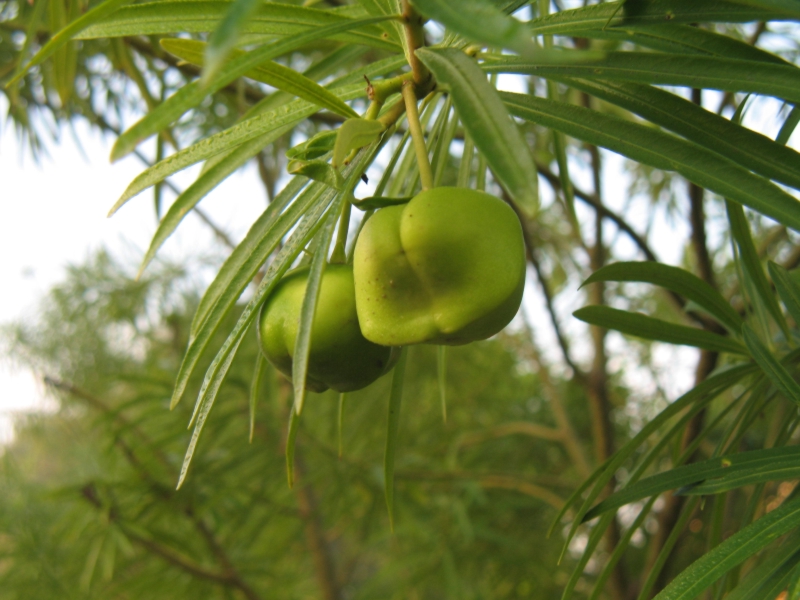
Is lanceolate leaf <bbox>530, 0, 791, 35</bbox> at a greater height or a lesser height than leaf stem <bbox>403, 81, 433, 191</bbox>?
greater

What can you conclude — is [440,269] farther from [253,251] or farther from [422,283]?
[253,251]

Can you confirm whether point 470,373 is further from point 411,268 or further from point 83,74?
point 411,268

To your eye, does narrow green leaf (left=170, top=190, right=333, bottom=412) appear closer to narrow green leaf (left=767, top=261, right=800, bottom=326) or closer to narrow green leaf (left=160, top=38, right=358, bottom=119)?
narrow green leaf (left=160, top=38, right=358, bottom=119)

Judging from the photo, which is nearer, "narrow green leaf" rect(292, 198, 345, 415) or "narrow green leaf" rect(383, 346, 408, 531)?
"narrow green leaf" rect(292, 198, 345, 415)

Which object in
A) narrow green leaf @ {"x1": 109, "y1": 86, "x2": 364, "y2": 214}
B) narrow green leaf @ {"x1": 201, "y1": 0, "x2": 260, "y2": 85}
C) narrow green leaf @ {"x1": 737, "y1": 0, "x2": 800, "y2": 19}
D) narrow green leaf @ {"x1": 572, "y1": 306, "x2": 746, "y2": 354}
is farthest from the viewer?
narrow green leaf @ {"x1": 572, "y1": 306, "x2": 746, "y2": 354}

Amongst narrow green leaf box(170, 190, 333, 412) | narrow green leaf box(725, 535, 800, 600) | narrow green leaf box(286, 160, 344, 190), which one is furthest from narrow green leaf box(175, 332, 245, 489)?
narrow green leaf box(725, 535, 800, 600)

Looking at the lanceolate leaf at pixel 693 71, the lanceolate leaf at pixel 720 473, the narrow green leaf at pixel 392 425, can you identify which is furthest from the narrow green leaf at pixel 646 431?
the lanceolate leaf at pixel 693 71

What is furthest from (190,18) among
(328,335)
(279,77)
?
(328,335)
